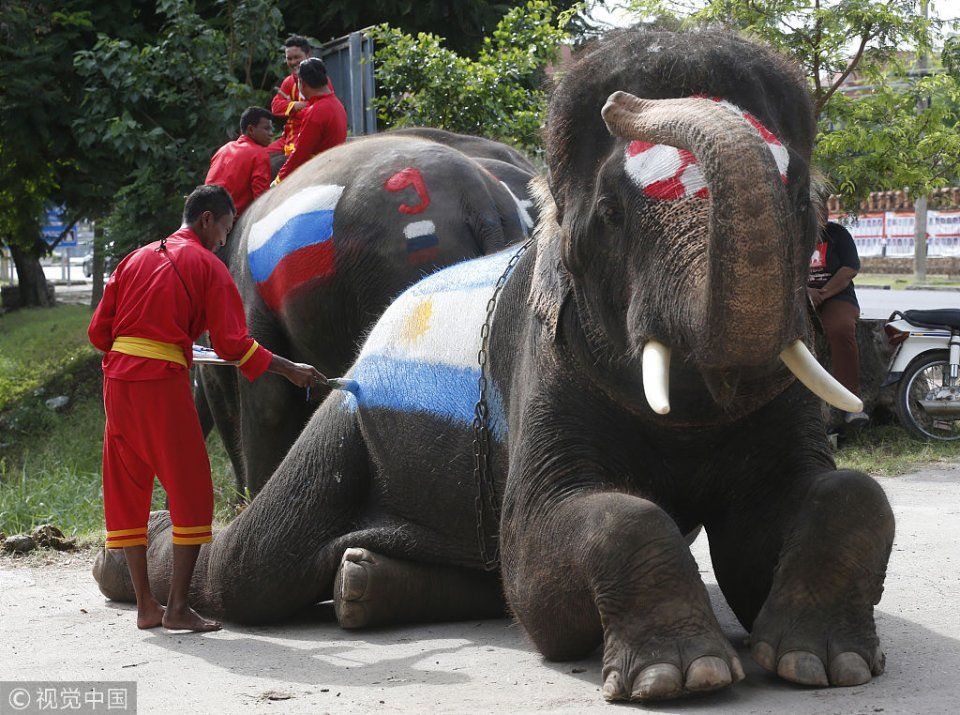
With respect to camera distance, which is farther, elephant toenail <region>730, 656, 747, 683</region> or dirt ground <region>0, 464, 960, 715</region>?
dirt ground <region>0, 464, 960, 715</region>

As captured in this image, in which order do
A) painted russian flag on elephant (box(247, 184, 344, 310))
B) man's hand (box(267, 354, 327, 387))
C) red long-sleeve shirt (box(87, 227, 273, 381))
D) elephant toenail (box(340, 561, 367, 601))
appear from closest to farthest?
elephant toenail (box(340, 561, 367, 601)), red long-sleeve shirt (box(87, 227, 273, 381)), man's hand (box(267, 354, 327, 387)), painted russian flag on elephant (box(247, 184, 344, 310))

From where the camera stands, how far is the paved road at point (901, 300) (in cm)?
1773

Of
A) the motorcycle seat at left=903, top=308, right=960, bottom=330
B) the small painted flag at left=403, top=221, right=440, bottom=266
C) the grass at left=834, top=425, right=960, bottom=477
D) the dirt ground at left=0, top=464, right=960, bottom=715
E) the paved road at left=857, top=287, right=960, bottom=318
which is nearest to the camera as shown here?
the dirt ground at left=0, top=464, right=960, bottom=715

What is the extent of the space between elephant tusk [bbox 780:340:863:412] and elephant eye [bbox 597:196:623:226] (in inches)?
23.7

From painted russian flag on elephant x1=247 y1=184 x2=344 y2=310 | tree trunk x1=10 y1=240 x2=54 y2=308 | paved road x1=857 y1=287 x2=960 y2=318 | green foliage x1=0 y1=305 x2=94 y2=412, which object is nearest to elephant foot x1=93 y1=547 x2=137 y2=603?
painted russian flag on elephant x1=247 y1=184 x2=344 y2=310

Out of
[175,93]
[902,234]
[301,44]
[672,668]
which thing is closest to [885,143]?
[301,44]

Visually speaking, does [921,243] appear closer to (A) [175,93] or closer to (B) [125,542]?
(A) [175,93]

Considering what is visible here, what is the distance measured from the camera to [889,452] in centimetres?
903

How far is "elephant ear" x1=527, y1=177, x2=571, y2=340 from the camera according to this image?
3965 millimetres

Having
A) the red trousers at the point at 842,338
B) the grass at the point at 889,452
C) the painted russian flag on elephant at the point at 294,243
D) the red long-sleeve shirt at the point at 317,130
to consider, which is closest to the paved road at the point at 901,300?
the grass at the point at 889,452

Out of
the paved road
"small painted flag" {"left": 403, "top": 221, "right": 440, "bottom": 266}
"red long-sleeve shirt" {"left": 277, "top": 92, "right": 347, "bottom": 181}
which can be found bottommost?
the paved road

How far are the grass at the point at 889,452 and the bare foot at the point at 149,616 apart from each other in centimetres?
471

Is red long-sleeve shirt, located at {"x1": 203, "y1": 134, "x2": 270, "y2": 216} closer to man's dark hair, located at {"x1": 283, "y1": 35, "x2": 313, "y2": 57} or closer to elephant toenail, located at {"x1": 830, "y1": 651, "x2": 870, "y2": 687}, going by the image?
man's dark hair, located at {"x1": 283, "y1": 35, "x2": 313, "y2": 57}

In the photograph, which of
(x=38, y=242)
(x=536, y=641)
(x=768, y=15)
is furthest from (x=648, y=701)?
(x=38, y=242)
